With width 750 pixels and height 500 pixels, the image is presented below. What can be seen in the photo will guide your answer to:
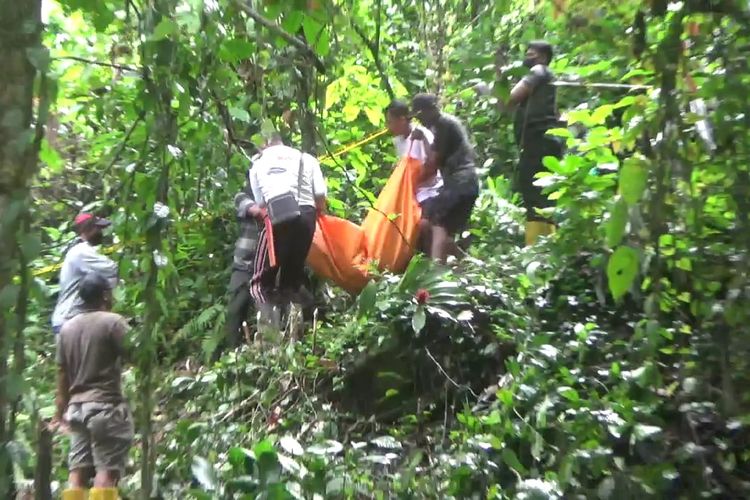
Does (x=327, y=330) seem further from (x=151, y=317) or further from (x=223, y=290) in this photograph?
(x=151, y=317)

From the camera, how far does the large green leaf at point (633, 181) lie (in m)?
2.03

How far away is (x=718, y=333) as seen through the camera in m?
2.66

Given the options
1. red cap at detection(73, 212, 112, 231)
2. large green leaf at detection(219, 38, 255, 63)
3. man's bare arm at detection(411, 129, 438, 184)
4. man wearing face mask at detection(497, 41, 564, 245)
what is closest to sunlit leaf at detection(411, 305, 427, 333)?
man wearing face mask at detection(497, 41, 564, 245)

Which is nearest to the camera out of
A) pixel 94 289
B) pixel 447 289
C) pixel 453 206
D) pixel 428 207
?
pixel 94 289

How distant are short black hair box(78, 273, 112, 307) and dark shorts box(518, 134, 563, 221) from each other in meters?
2.44

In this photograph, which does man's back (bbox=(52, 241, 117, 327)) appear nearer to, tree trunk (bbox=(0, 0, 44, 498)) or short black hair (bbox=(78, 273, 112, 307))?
short black hair (bbox=(78, 273, 112, 307))

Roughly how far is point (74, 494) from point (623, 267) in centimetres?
312

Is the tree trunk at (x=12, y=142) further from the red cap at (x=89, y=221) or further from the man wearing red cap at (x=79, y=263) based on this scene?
the red cap at (x=89, y=221)

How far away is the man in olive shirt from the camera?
419 cm

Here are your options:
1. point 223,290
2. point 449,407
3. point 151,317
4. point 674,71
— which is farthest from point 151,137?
point 223,290

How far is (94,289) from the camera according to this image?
4309 mm

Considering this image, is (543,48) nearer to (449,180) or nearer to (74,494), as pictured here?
(449,180)

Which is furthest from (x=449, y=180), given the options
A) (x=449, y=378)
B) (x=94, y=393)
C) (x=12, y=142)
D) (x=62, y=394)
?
(x=12, y=142)

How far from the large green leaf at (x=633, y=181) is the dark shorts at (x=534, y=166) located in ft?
10.3
